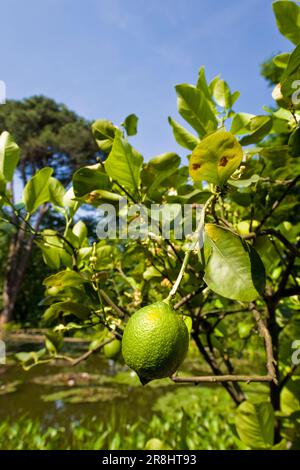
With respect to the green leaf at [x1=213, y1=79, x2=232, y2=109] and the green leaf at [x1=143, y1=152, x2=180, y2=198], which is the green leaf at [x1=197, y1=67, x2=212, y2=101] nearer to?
the green leaf at [x1=213, y1=79, x2=232, y2=109]

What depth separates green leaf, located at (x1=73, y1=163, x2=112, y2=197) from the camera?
1.85 ft

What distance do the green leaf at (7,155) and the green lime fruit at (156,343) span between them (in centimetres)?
39

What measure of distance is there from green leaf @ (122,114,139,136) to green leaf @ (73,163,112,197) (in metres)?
0.11

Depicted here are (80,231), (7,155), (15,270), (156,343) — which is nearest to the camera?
(156,343)

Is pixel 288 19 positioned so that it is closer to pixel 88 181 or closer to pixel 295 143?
pixel 295 143

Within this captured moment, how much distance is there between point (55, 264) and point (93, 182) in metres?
0.28

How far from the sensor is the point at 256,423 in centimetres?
94

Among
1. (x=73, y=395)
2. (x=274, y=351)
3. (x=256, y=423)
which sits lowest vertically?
(x=73, y=395)

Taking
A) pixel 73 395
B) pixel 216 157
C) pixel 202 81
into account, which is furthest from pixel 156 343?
pixel 73 395

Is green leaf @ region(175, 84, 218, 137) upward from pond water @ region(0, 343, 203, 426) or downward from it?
upward

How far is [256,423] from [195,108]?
0.86 m

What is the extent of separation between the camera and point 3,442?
10.2ft

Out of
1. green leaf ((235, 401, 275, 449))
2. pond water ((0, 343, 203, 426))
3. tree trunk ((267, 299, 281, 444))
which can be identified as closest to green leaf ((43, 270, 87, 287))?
tree trunk ((267, 299, 281, 444))

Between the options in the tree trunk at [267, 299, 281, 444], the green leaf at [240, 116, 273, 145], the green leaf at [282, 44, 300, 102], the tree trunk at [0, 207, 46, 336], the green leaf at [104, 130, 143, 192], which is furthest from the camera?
the tree trunk at [0, 207, 46, 336]
